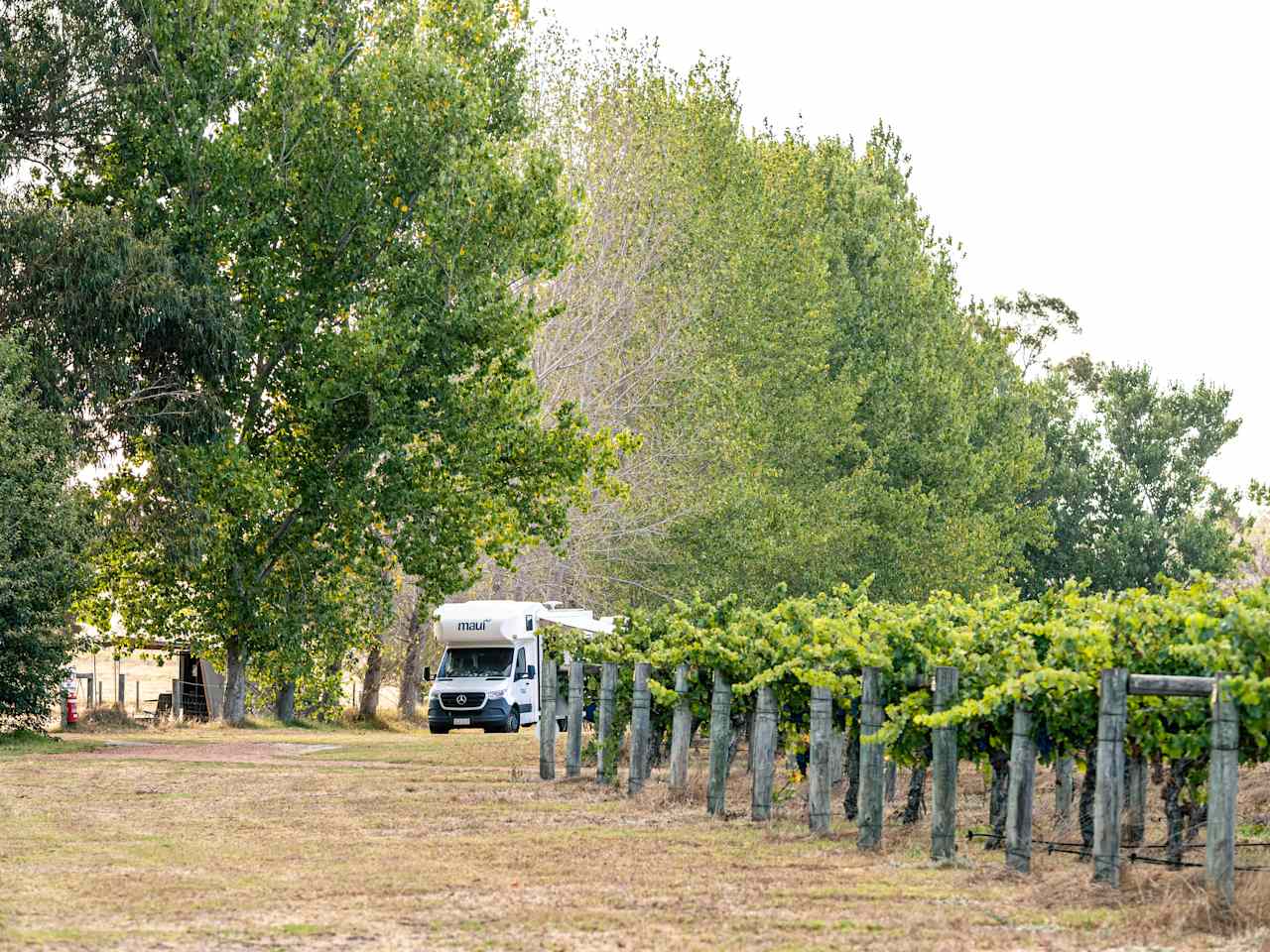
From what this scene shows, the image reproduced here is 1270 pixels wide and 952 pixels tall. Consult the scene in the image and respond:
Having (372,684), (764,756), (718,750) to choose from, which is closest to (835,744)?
(764,756)

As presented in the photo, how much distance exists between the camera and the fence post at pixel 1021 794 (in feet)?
43.4

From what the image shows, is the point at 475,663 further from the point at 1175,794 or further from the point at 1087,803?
the point at 1175,794

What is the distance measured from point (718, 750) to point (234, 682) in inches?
954

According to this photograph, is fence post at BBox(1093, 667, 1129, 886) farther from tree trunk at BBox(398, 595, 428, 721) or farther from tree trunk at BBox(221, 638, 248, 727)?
tree trunk at BBox(398, 595, 428, 721)

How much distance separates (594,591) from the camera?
48.9 m

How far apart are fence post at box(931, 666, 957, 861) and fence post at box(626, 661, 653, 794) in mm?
6370

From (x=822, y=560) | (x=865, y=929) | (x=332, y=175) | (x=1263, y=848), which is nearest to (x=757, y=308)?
(x=822, y=560)

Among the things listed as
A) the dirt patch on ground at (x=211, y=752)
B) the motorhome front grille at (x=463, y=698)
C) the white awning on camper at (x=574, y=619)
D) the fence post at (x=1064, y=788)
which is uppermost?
the white awning on camper at (x=574, y=619)

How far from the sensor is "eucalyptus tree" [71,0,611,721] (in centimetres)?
3488

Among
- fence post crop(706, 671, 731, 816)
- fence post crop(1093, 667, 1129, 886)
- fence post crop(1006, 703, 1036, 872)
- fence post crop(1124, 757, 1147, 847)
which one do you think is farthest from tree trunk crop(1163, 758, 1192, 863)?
fence post crop(706, 671, 731, 816)

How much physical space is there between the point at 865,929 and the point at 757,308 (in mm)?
37418

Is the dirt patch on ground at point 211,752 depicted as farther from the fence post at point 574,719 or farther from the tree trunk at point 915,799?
the tree trunk at point 915,799

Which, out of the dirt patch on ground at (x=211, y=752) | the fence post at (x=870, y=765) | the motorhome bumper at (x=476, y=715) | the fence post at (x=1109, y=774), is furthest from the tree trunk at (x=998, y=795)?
the motorhome bumper at (x=476, y=715)

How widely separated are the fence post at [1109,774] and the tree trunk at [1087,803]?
6.09 feet
